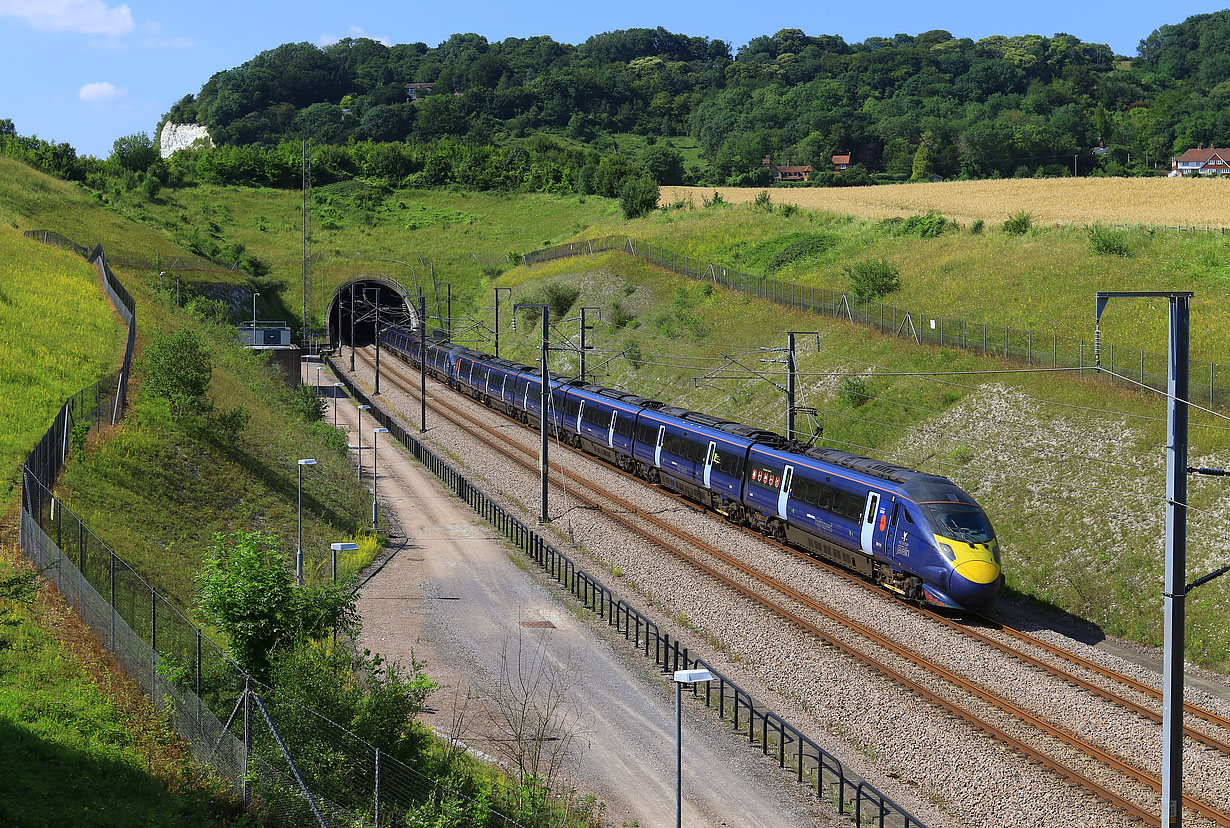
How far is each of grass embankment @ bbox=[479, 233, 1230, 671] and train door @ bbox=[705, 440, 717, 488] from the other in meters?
6.66

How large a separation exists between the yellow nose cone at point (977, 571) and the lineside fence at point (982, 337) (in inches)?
214

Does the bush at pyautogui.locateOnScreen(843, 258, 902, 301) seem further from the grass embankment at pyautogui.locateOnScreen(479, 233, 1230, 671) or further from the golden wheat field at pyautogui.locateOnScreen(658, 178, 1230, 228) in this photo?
the golden wheat field at pyautogui.locateOnScreen(658, 178, 1230, 228)

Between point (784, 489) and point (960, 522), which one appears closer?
point (960, 522)

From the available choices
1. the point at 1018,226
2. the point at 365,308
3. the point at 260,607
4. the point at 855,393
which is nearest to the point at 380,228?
the point at 365,308

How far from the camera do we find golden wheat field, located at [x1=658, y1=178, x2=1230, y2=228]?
240ft

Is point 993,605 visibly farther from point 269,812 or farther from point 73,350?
point 73,350

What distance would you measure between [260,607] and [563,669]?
842 cm

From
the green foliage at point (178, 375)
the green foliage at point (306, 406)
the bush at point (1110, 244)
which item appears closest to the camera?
the green foliage at point (178, 375)

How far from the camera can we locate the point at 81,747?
1575 centimetres

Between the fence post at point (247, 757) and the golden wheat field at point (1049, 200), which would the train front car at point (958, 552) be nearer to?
the fence post at point (247, 757)

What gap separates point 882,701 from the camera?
22.0 meters

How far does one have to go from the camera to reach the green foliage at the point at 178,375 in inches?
1521

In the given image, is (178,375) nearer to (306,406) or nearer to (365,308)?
(306,406)

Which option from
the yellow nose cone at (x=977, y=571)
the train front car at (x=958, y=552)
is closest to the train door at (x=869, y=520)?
the train front car at (x=958, y=552)
